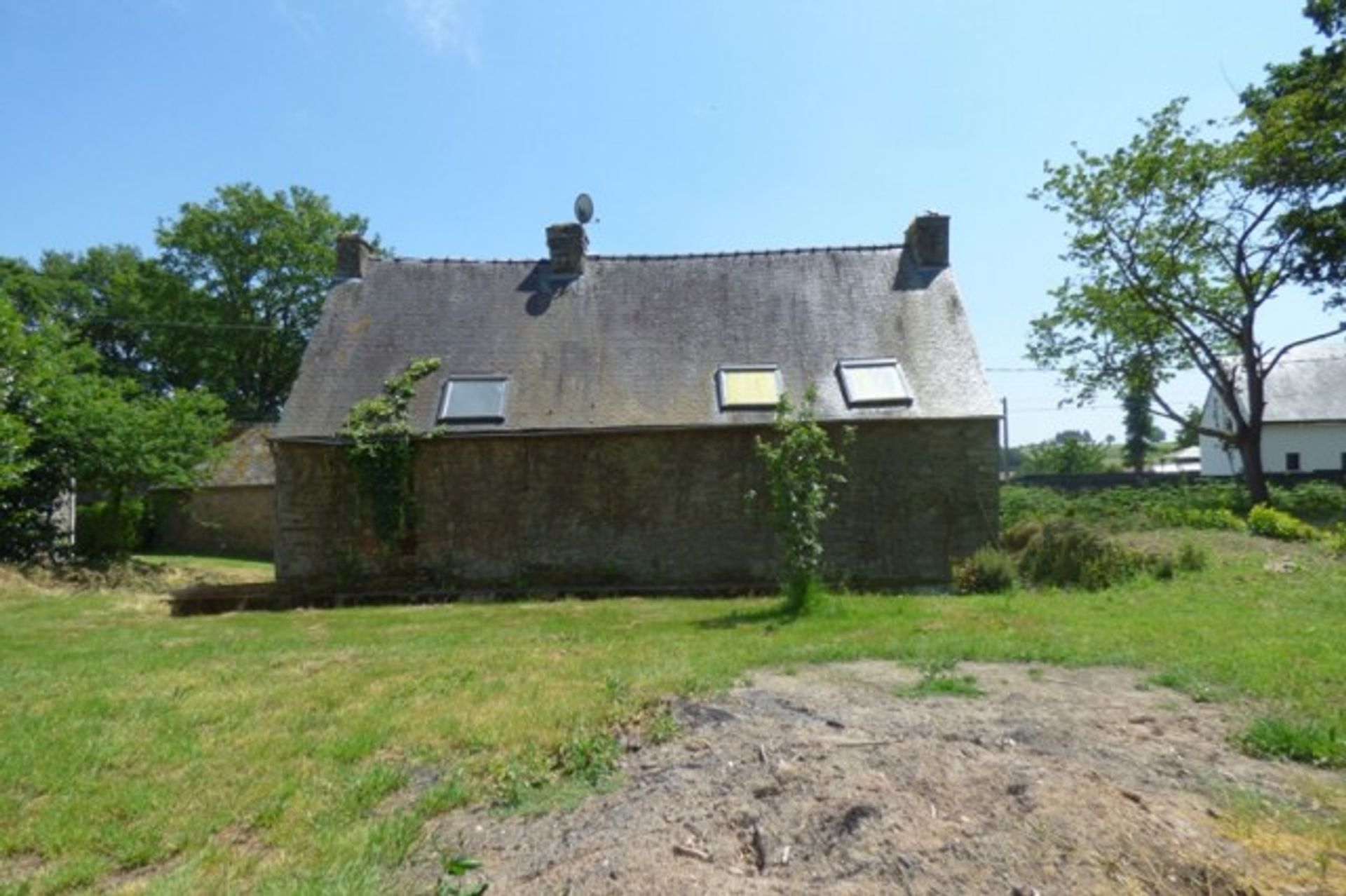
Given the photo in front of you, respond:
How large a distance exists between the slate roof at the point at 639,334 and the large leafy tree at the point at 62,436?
5.30 meters

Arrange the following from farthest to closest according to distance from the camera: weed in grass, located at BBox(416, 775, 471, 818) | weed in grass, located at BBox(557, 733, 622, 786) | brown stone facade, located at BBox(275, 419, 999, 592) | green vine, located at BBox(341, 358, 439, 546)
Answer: brown stone facade, located at BBox(275, 419, 999, 592) → green vine, located at BBox(341, 358, 439, 546) → weed in grass, located at BBox(557, 733, 622, 786) → weed in grass, located at BBox(416, 775, 471, 818)

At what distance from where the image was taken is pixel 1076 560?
12.4 meters

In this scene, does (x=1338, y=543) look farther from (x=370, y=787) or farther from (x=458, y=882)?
(x=458, y=882)

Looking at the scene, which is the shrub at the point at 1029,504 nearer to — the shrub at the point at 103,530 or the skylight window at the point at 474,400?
the skylight window at the point at 474,400

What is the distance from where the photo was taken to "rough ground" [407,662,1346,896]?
9.75 feet

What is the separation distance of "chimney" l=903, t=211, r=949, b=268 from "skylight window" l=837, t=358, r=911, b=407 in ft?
10.6

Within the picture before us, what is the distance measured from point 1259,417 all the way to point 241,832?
27.0 m

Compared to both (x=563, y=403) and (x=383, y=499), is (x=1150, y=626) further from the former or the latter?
(x=383, y=499)

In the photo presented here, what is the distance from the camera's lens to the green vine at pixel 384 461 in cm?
1477

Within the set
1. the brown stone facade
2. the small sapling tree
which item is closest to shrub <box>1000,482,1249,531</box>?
the brown stone facade

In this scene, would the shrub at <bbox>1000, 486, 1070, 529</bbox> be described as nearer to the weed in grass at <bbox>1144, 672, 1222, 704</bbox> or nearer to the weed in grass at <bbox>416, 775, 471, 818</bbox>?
the weed in grass at <bbox>1144, 672, 1222, 704</bbox>

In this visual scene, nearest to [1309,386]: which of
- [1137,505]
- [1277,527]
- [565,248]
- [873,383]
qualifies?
[1137,505]

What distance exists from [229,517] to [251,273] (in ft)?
50.5

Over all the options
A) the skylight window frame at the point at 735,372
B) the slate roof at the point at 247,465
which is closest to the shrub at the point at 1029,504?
the skylight window frame at the point at 735,372
